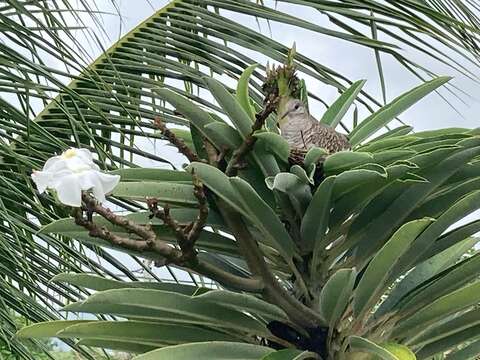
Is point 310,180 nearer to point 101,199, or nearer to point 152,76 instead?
point 101,199

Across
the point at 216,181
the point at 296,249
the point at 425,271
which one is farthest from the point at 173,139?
the point at 425,271

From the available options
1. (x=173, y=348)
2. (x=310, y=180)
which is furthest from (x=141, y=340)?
(x=310, y=180)

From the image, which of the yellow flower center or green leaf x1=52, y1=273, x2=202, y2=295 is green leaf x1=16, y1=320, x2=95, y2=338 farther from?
the yellow flower center

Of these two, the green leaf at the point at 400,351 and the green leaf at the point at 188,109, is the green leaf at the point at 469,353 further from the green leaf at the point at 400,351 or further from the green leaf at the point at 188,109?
the green leaf at the point at 188,109

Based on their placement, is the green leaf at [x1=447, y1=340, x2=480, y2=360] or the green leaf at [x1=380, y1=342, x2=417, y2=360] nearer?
the green leaf at [x1=380, y1=342, x2=417, y2=360]

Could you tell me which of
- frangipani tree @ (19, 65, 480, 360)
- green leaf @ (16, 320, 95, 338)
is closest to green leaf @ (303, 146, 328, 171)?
frangipani tree @ (19, 65, 480, 360)

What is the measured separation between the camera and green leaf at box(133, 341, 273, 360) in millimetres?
625

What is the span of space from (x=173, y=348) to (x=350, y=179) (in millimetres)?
177

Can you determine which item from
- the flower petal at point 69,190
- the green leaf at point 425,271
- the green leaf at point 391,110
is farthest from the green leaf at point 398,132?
the flower petal at point 69,190

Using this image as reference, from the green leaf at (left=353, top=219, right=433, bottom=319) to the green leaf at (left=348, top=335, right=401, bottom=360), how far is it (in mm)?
37

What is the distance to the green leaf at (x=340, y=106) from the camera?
849 mm

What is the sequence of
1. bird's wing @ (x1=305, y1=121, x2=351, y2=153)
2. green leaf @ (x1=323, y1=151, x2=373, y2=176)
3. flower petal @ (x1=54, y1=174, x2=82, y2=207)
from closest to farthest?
flower petal @ (x1=54, y1=174, x2=82, y2=207), green leaf @ (x1=323, y1=151, x2=373, y2=176), bird's wing @ (x1=305, y1=121, x2=351, y2=153)

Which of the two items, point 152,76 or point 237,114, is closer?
point 237,114

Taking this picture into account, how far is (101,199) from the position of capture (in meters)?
0.58
